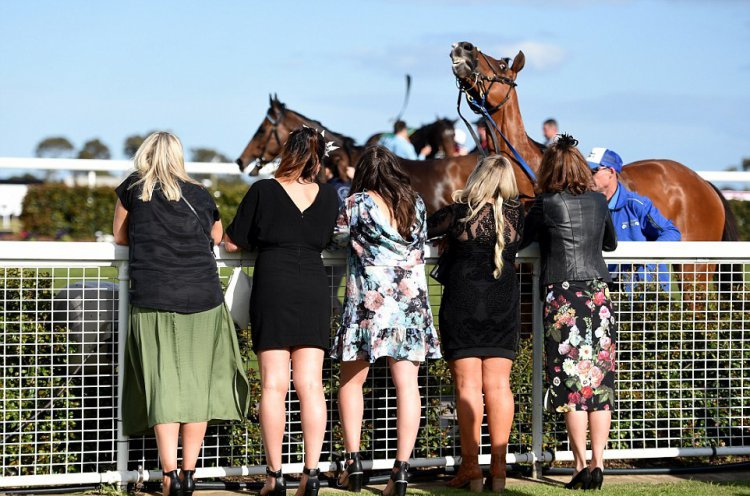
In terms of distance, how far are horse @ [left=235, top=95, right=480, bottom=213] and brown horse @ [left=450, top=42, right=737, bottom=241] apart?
1.18 metres

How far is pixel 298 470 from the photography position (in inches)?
193

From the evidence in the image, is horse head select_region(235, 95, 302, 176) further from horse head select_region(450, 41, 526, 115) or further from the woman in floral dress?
the woman in floral dress

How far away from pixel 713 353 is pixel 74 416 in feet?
10.9

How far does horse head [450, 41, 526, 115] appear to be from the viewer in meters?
7.15

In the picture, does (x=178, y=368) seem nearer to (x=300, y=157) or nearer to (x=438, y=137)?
(x=300, y=157)

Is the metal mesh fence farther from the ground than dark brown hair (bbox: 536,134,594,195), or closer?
closer

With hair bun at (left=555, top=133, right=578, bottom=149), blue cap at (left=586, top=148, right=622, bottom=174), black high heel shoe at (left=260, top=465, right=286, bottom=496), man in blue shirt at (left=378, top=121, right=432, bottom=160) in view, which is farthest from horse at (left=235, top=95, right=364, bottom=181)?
black high heel shoe at (left=260, top=465, right=286, bottom=496)

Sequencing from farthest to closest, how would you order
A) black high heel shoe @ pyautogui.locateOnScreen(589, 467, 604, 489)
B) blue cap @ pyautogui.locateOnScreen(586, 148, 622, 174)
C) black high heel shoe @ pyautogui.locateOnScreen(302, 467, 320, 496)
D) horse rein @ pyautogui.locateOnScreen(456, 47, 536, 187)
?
horse rein @ pyautogui.locateOnScreen(456, 47, 536, 187), blue cap @ pyautogui.locateOnScreen(586, 148, 622, 174), black high heel shoe @ pyautogui.locateOnScreen(589, 467, 604, 489), black high heel shoe @ pyautogui.locateOnScreen(302, 467, 320, 496)

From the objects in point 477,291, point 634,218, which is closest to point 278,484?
point 477,291

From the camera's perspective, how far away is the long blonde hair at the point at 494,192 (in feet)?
15.3

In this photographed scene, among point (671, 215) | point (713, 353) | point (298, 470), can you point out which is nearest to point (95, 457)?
point (298, 470)

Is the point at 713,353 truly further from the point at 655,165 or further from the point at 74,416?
the point at 74,416

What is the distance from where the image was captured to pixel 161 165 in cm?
441

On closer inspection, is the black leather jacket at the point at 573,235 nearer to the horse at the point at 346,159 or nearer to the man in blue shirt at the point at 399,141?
the horse at the point at 346,159
